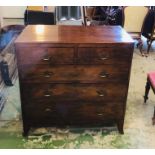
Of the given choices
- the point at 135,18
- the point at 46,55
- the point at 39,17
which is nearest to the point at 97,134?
the point at 46,55

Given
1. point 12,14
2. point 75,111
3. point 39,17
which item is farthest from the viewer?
point 12,14

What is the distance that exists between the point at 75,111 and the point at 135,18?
8.76 ft

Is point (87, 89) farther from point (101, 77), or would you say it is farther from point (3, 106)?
point (3, 106)

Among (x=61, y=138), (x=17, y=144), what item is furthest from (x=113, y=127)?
(x=17, y=144)

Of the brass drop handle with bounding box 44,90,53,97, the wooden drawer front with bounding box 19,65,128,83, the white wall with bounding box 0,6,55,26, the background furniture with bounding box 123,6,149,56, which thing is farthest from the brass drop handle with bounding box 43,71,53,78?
the white wall with bounding box 0,6,55,26

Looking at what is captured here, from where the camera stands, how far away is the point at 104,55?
1.84 m

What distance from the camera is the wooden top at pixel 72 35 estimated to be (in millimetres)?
Result: 1812

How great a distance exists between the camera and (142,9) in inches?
161

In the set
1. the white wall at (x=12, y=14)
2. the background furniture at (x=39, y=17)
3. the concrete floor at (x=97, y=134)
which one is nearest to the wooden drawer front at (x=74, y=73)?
the concrete floor at (x=97, y=134)

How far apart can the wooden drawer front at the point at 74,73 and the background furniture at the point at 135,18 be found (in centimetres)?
245

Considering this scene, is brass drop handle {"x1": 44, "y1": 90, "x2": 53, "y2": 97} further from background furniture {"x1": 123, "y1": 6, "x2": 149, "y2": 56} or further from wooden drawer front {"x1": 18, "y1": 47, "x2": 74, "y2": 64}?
background furniture {"x1": 123, "y1": 6, "x2": 149, "y2": 56}

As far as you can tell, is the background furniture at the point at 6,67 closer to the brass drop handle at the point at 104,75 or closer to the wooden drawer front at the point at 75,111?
the wooden drawer front at the point at 75,111

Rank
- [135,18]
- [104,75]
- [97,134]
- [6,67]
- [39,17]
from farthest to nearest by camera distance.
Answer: [135,18], [39,17], [6,67], [97,134], [104,75]

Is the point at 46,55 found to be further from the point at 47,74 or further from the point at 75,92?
the point at 75,92
